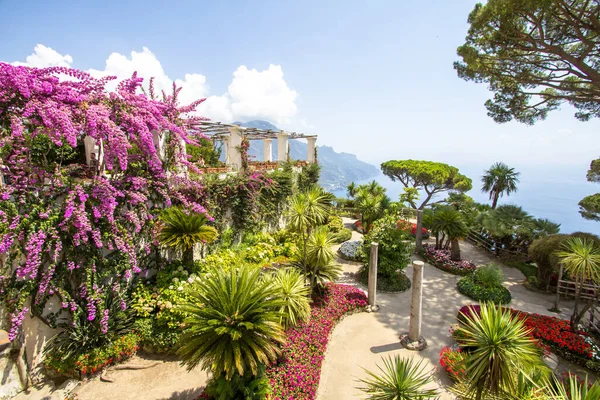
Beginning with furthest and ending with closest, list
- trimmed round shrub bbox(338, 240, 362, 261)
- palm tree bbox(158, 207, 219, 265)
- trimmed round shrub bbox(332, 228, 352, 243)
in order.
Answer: trimmed round shrub bbox(332, 228, 352, 243) < trimmed round shrub bbox(338, 240, 362, 261) < palm tree bbox(158, 207, 219, 265)

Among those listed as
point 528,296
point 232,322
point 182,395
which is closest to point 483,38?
point 528,296

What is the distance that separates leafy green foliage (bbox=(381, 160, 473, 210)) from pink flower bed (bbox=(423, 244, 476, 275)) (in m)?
8.75

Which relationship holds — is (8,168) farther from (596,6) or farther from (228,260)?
(596,6)

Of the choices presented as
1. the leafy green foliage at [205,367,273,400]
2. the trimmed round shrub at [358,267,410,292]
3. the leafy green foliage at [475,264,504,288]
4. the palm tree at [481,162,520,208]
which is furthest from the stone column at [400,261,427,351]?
the palm tree at [481,162,520,208]

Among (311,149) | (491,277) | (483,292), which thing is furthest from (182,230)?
(311,149)

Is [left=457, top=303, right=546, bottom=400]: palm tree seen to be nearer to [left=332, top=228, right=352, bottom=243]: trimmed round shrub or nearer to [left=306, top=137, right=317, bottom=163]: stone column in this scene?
[left=332, top=228, right=352, bottom=243]: trimmed round shrub

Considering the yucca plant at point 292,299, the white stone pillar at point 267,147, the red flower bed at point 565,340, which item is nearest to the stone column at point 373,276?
the red flower bed at point 565,340

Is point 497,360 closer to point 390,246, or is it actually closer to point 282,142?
point 390,246

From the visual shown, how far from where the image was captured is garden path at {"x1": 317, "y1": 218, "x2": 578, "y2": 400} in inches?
241

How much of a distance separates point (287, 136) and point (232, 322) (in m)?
15.1

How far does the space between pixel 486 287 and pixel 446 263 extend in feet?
8.15

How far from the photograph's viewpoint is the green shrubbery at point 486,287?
973cm

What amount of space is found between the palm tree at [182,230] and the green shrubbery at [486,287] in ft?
32.4

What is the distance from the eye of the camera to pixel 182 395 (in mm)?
5652
